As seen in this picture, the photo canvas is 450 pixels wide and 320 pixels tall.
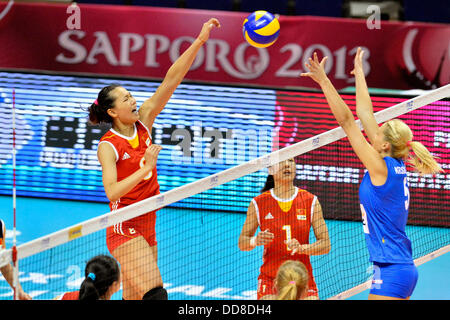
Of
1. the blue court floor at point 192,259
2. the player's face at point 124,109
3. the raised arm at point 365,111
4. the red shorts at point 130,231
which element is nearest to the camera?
the raised arm at point 365,111

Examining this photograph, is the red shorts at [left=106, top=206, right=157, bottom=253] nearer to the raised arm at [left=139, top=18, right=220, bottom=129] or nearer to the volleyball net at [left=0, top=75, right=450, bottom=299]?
the raised arm at [left=139, top=18, right=220, bottom=129]

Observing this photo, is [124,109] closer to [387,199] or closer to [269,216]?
[269,216]

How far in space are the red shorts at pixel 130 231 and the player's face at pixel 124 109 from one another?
0.77m

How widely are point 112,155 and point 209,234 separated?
4.39m

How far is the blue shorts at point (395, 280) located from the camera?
14.7 ft

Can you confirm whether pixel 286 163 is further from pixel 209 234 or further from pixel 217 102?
pixel 217 102

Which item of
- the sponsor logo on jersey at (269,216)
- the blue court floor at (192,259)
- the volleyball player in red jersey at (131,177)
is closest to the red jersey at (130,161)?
the volleyball player in red jersey at (131,177)

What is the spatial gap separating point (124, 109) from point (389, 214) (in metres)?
2.19

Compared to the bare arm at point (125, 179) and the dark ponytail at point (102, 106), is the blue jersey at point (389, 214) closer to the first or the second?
the bare arm at point (125, 179)

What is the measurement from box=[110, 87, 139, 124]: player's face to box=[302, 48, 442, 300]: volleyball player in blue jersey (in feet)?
5.30

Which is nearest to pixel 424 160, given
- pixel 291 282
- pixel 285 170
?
pixel 291 282

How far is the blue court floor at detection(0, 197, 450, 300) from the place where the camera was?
287 inches

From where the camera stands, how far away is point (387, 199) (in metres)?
4.54
